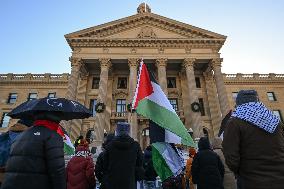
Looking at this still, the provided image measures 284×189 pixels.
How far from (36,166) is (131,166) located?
2.01 metres

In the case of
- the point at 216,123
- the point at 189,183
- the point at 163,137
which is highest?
the point at 216,123

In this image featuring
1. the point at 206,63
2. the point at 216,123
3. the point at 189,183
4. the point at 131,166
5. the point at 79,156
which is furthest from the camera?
the point at 206,63

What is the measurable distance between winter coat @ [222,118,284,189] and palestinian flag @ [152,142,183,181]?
8.26 ft

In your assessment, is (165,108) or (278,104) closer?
(165,108)

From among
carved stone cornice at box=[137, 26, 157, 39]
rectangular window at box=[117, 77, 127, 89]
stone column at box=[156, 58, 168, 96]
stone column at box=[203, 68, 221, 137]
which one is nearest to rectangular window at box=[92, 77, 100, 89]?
rectangular window at box=[117, 77, 127, 89]

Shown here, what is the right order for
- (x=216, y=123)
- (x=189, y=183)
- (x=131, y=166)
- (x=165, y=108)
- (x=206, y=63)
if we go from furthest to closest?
1. (x=206, y=63)
2. (x=216, y=123)
3. (x=189, y=183)
4. (x=165, y=108)
5. (x=131, y=166)

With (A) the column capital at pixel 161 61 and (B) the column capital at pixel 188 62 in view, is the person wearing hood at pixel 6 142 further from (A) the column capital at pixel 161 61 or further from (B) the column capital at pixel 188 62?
(B) the column capital at pixel 188 62

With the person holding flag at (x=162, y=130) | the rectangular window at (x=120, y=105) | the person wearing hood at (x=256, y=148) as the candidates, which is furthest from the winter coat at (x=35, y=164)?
the rectangular window at (x=120, y=105)

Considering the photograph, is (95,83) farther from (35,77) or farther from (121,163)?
(121,163)

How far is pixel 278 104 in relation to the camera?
37.3 meters

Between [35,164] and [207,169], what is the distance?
4.13 m

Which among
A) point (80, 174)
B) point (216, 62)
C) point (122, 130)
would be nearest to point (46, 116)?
point (122, 130)

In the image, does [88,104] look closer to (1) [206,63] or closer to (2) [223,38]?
(1) [206,63]

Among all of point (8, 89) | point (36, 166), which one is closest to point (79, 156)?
point (36, 166)
